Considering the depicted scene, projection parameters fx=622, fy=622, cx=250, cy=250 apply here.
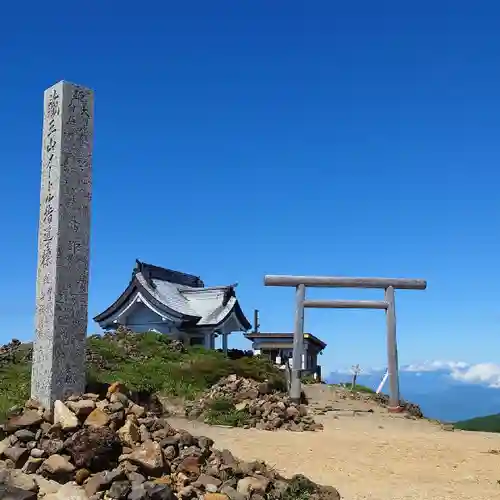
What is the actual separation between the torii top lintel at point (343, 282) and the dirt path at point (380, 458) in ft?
15.2

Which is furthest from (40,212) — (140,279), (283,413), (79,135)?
(140,279)

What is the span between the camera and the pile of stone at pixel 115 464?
7.08m

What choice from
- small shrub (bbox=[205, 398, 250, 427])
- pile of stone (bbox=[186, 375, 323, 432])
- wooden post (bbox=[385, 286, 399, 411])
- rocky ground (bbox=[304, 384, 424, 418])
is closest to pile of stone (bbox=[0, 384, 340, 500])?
small shrub (bbox=[205, 398, 250, 427])

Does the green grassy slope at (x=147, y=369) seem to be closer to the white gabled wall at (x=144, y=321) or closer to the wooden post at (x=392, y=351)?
the wooden post at (x=392, y=351)

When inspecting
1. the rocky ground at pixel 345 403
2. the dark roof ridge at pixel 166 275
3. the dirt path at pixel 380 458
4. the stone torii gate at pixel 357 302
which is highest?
the dark roof ridge at pixel 166 275

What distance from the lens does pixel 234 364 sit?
1909 centimetres

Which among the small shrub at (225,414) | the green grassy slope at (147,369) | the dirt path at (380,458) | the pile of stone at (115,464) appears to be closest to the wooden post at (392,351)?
the green grassy slope at (147,369)

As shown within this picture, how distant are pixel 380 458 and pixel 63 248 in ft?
20.0

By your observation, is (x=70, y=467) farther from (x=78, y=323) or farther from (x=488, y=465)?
(x=488, y=465)

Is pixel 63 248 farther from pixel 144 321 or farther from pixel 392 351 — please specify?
pixel 144 321

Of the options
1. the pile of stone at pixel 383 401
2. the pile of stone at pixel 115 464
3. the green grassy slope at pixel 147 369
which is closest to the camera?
the pile of stone at pixel 115 464

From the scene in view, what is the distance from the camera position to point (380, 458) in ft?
33.6

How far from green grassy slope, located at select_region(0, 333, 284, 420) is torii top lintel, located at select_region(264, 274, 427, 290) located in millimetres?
2973

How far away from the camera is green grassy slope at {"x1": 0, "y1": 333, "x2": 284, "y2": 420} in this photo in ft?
49.5
